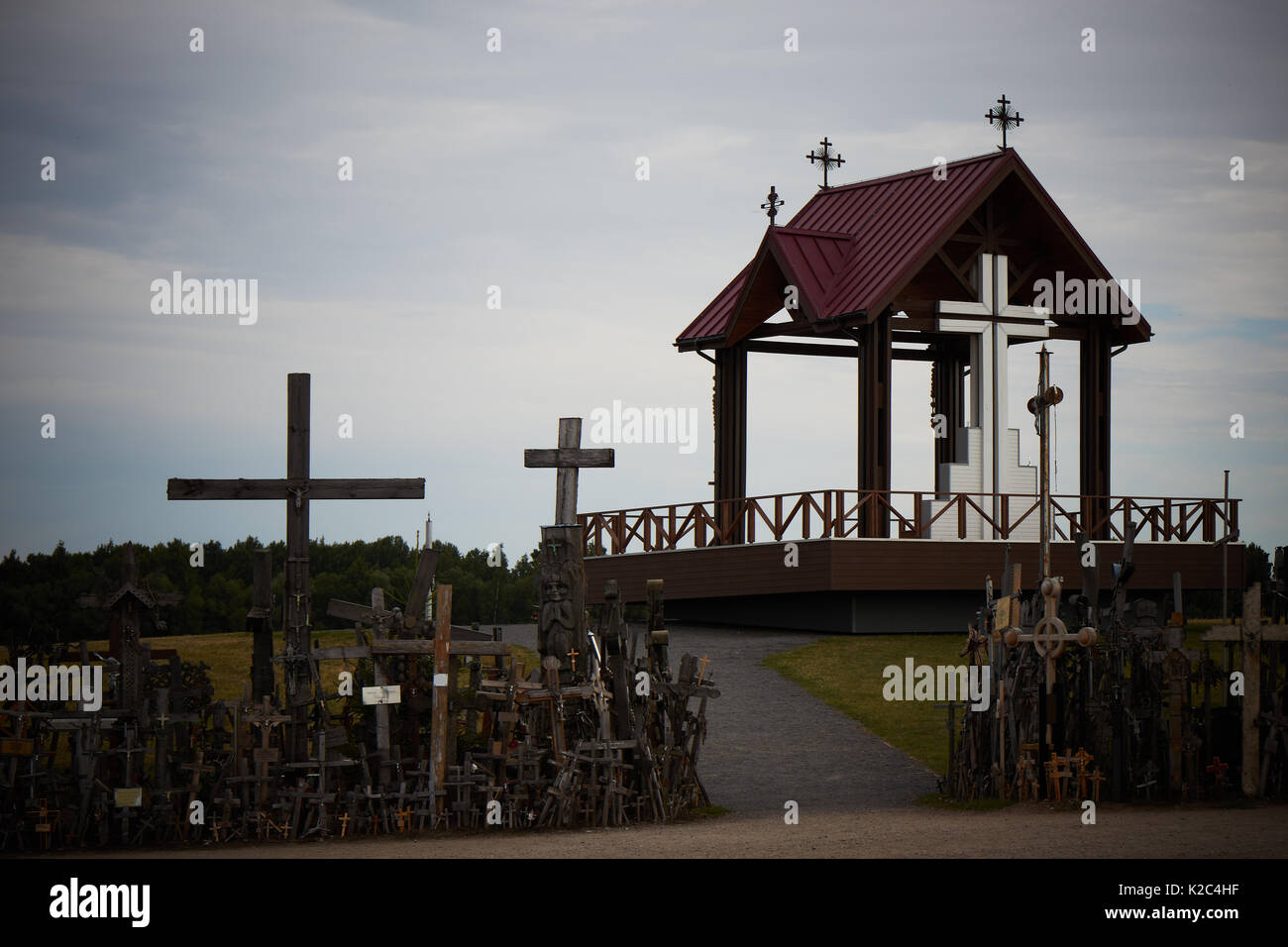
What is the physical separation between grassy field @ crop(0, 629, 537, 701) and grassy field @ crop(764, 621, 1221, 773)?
4.55m

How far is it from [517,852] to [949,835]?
13.3 ft

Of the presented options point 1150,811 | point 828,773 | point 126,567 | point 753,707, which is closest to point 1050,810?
point 1150,811

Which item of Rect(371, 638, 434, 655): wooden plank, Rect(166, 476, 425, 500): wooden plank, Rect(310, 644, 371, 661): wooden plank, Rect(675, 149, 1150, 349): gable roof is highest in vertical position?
Rect(675, 149, 1150, 349): gable roof

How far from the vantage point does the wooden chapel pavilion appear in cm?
3162

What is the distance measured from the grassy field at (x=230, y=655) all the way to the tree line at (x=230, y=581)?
29.8 inches

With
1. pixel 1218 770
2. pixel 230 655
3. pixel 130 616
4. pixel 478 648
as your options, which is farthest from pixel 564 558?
pixel 230 655

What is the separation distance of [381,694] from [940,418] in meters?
20.7

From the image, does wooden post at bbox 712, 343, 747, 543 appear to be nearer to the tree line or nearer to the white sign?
the tree line

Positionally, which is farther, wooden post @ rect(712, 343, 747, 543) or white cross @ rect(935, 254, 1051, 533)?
wooden post @ rect(712, 343, 747, 543)

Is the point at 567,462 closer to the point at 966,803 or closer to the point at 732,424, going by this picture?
the point at 966,803

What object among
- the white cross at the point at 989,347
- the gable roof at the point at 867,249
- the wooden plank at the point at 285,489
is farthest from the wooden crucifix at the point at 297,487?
the white cross at the point at 989,347

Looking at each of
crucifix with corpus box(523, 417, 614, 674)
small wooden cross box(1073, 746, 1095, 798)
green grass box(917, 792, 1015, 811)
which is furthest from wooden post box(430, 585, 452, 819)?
small wooden cross box(1073, 746, 1095, 798)

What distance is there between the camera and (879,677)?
27531 millimetres

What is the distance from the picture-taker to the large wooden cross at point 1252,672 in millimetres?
18344
